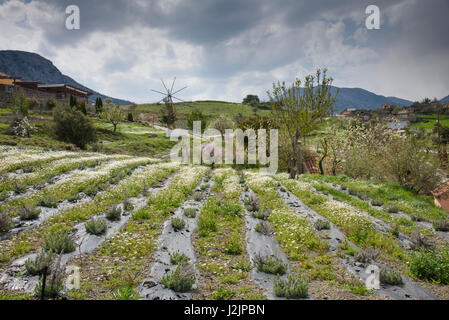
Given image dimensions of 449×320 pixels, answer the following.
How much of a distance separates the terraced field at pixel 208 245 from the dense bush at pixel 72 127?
76.4 ft

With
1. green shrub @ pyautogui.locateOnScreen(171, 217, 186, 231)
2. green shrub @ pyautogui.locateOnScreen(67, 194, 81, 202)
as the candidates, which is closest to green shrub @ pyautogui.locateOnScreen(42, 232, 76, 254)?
green shrub @ pyautogui.locateOnScreen(171, 217, 186, 231)

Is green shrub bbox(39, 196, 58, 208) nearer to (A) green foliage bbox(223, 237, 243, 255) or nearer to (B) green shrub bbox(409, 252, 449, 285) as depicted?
(A) green foliage bbox(223, 237, 243, 255)

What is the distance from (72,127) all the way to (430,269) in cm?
4386

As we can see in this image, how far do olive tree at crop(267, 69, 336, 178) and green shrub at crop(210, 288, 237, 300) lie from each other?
1870 cm

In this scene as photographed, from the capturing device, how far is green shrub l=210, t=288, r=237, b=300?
5719 mm

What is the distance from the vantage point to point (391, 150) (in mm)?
20703

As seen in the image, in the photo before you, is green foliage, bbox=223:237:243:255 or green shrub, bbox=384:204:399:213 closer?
green foliage, bbox=223:237:243:255

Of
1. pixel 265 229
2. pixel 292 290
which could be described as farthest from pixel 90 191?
pixel 292 290

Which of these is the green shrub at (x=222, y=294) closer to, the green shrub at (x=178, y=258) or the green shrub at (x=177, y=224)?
the green shrub at (x=178, y=258)

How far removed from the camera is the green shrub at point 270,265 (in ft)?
22.6

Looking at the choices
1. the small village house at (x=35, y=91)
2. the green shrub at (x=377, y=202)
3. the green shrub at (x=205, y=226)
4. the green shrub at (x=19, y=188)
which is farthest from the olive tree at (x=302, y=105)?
the small village house at (x=35, y=91)
